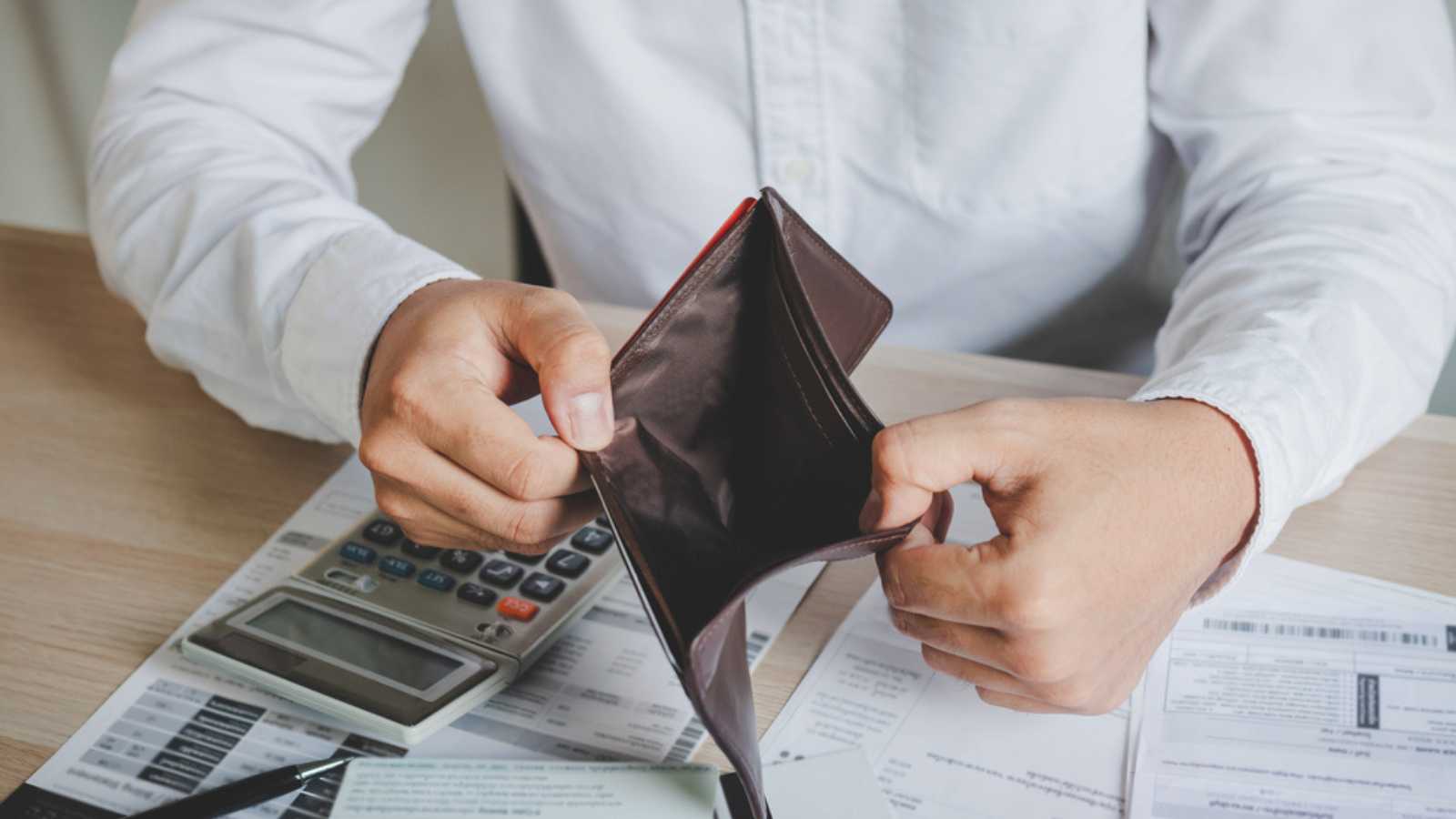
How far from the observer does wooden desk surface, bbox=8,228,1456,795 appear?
0.52m

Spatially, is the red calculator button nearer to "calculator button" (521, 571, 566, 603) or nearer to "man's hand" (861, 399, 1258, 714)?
"calculator button" (521, 571, 566, 603)

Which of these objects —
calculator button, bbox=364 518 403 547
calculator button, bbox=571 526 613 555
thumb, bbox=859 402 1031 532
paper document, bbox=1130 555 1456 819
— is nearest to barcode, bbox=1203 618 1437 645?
paper document, bbox=1130 555 1456 819

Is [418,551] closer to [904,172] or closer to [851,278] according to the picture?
[851,278]

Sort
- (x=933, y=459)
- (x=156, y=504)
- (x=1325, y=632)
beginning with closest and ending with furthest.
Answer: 1. (x=933, y=459)
2. (x=1325, y=632)
3. (x=156, y=504)

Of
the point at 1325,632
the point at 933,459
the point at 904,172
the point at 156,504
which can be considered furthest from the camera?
the point at 904,172

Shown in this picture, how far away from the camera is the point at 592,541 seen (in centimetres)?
58

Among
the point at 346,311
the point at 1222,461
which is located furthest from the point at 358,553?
the point at 1222,461

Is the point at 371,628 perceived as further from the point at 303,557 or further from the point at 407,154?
the point at 407,154

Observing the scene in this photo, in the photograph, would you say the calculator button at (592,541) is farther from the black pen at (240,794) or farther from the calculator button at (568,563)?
the black pen at (240,794)

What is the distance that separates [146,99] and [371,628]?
458 mm

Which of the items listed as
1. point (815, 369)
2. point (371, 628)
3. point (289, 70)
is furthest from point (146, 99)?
point (815, 369)

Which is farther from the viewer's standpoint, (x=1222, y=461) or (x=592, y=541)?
(x=592, y=541)

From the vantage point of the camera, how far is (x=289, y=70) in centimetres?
79

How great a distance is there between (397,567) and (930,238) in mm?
446
